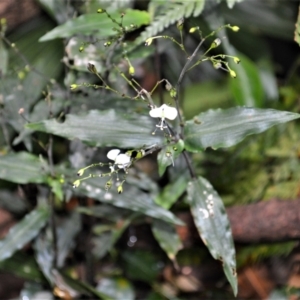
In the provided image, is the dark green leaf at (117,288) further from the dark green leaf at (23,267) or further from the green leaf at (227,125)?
the green leaf at (227,125)

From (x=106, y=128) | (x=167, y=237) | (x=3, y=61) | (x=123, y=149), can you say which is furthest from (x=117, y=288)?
(x=3, y=61)

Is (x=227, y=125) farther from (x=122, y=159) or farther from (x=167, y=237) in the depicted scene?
(x=167, y=237)

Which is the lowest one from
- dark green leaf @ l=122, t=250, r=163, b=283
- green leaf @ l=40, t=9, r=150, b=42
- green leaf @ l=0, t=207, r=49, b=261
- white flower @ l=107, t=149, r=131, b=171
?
dark green leaf @ l=122, t=250, r=163, b=283

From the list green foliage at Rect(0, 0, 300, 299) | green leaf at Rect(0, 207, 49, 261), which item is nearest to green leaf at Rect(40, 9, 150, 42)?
green foliage at Rect(0, 0, 300, 299)

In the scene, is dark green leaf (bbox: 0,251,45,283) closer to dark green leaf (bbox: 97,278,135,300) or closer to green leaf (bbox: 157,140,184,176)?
dark green leaf (bbox: 97,278,135,300)

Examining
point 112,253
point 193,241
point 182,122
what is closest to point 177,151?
point 182,122

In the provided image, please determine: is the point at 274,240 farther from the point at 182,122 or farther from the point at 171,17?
the point at 171,17
